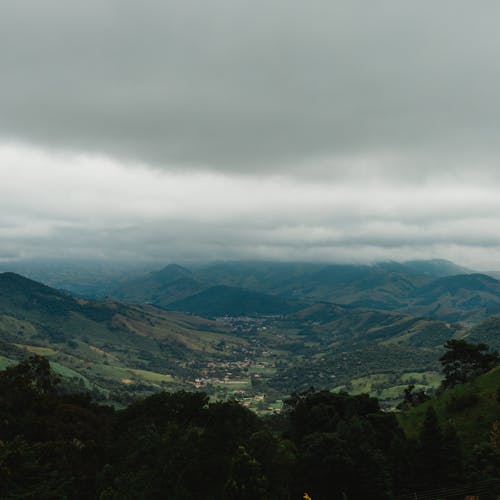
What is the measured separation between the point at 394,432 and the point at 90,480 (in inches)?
2519

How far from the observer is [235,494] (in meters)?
41.1

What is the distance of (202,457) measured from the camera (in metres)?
58.0

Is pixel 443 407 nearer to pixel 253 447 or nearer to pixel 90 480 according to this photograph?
pixel 253 447

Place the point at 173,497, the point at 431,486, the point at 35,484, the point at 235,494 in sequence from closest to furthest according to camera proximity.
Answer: the point at 235,494, the point at 173,497, the point at 35,484, the point at 431,486

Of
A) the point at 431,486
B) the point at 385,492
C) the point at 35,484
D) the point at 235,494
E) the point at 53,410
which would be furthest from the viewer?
the point at 53,410

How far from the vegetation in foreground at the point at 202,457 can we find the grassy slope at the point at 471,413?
3838 mm

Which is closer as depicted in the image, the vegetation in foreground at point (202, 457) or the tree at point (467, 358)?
the vegetation in foreground at point (202, 457)

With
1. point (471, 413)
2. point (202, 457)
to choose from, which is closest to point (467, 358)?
point (471, 413)

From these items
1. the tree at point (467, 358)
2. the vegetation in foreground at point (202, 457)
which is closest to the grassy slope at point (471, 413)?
the vegetation in foreground at point (202, 457)

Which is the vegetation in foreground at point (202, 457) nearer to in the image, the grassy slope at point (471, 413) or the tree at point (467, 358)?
the grassy slope at point (471, 413)

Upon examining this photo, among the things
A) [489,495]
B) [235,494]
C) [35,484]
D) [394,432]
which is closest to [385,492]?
[489,495]

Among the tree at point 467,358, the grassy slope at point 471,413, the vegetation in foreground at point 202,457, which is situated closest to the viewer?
the vegetation in foreground at point 202,457

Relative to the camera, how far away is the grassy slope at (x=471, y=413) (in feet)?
267

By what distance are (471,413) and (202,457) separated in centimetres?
6237
